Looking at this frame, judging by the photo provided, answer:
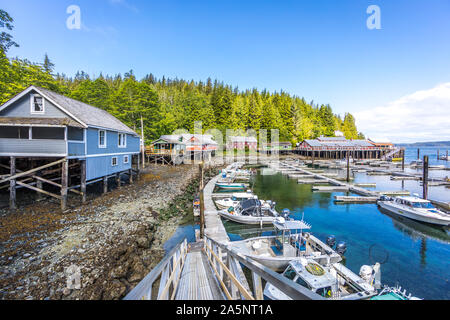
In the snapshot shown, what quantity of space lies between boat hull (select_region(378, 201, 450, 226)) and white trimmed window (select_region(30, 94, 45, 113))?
32087mm

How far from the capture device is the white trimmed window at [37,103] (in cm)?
1539

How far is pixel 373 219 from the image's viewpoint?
62.8ft

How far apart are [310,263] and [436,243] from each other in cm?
1309

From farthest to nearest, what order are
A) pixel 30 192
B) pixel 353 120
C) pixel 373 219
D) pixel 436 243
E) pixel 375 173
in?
pixel 353 120 < pixel 375 173 < pixel 373 219 < pixel 30 192 < pixel 436 243

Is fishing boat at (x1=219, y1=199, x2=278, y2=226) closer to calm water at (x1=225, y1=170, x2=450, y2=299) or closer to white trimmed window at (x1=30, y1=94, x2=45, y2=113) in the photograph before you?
calm water at (x1=225, y1=170, x2=450, y2=299)

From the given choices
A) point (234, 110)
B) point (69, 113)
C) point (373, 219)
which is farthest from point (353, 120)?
point (69, 113)

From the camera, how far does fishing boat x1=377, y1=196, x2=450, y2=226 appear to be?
656 inches

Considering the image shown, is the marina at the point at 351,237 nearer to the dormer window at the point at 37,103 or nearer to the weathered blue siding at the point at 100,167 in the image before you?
the weathered blue siding at the point at 100,167

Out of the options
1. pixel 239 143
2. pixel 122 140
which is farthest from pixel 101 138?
pixel 239 143

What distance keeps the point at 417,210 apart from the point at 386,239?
532cm

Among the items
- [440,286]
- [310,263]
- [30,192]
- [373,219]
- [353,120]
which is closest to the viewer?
[310,263]

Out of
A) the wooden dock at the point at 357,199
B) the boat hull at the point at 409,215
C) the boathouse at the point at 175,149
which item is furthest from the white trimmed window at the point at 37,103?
the boat hull at the point at 409,215

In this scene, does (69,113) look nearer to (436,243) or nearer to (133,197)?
(133,197)

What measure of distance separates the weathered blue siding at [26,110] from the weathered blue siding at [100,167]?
4.14 m
